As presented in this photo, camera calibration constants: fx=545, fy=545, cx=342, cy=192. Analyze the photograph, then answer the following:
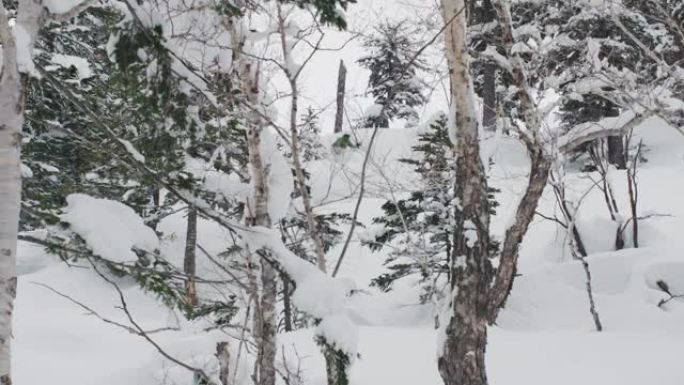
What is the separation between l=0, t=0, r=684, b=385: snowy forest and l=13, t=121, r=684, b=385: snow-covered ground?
1.8 inches

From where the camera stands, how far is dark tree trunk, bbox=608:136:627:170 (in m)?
17.7

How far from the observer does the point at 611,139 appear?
18.0m

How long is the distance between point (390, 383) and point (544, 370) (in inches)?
72.4

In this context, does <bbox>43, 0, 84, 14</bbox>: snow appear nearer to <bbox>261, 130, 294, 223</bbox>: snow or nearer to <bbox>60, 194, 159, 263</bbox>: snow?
<bbox>60, 194, 159, 263</bbox>: snow

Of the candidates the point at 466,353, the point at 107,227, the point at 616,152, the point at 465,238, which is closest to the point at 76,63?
the point at 465,238

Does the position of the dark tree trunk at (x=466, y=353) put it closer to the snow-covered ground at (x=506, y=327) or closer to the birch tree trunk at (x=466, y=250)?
the birch tree trunk at (x=466, y=250)

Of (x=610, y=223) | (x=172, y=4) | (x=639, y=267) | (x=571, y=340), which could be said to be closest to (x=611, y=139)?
(x=610, y=223)

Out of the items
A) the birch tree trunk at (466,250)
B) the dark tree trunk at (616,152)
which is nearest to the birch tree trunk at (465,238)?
the birch tree trunk at (466,250)

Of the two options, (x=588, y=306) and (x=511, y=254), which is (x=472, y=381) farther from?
(x=588, y=306)

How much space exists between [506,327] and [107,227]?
25.7ft

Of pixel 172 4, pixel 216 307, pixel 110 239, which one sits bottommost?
pixel 216 307

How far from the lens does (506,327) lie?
9.01m

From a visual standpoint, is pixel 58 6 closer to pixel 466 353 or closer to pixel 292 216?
pixel 466 353

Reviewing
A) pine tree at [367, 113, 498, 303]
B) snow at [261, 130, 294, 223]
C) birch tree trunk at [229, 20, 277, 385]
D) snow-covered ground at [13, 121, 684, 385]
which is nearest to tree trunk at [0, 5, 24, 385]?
snow at [261, 130, 294, 223]
